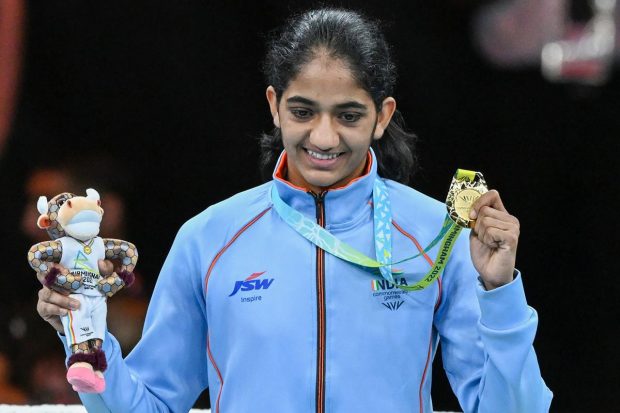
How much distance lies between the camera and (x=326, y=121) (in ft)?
7.55

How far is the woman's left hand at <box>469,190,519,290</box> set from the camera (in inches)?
84.9

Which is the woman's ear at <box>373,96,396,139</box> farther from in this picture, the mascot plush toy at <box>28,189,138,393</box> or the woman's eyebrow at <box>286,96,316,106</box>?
the mascot plush toy at <box>28,189,138,393</box>

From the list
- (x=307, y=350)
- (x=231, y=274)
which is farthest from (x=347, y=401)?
(x=231, y=274)

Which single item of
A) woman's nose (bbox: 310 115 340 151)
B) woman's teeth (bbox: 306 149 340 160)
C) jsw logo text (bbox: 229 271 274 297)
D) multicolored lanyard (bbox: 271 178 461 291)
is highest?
woman's nose (bbox: 310 115 340 151)

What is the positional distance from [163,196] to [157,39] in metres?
0.54

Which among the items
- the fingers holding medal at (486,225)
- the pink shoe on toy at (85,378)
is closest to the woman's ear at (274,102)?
the fingers holding medal at (486,225)

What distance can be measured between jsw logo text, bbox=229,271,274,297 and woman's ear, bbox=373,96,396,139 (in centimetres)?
37

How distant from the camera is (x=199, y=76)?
397 cm

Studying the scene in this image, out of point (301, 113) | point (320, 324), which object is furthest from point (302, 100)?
point (320, 324)

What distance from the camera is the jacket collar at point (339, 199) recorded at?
94.3 inches

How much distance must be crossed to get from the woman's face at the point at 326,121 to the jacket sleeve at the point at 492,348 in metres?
0.31

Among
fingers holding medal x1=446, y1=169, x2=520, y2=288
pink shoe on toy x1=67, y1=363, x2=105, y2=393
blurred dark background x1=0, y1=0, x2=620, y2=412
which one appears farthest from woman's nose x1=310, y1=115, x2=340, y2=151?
blurred dark background x1=0, y1=0, x2=620, y2=412

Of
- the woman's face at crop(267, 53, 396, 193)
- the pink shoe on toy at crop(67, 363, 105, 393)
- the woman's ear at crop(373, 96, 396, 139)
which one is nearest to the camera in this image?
the pink shoe on toy at crop(67, 363, 105, 393)

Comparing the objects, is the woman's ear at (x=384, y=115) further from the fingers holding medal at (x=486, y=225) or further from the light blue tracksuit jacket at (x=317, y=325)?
the fingers holding medal at (x=486, y=225)
